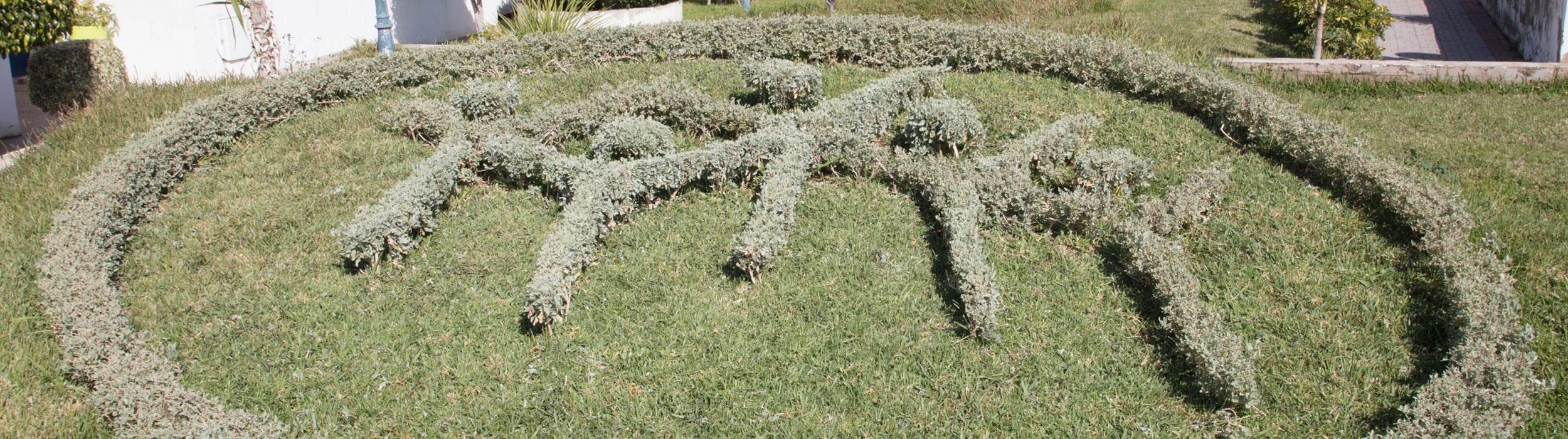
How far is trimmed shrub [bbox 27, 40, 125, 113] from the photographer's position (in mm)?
9102

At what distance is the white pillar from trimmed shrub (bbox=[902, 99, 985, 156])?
8.05 meters

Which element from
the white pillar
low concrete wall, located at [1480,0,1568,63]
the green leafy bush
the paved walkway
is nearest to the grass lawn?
the white pillar

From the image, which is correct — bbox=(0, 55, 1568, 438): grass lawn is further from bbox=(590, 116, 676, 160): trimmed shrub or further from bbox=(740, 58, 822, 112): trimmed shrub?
bbox=(740, 58, 822, 112): trimmed shrub

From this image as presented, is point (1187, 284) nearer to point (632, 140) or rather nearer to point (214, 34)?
point (632, 140)

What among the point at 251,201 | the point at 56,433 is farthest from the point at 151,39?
the point at 56,433

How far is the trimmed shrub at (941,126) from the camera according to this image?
6.80 meters

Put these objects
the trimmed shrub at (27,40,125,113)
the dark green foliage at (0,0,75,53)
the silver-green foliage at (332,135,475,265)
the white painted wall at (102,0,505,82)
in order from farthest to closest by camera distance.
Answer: the white painted wall at (102,0,505,82) → the trimmed shrub at (27,40,125,113) → the dark green foliage at (0,0,75,53) → the silver-green foliage at (332,135,475,265)

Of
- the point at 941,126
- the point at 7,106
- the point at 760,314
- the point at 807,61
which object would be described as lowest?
the point at 760,314

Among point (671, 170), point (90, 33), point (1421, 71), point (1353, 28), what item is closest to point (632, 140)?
point (671, 170)

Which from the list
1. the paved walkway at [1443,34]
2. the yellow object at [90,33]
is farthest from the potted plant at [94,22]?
the paved walkway at [1443,34]

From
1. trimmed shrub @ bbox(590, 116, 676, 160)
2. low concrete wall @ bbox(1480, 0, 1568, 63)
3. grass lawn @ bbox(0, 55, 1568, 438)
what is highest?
low concrete wall @ bbox(1480, 0, 1568, 63)

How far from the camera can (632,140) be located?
266 inches

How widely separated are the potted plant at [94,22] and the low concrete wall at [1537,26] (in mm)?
15610

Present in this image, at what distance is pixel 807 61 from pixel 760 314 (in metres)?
5.42
